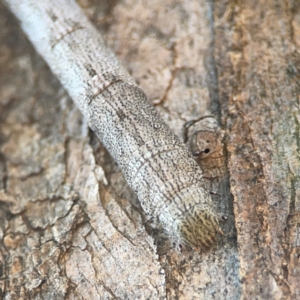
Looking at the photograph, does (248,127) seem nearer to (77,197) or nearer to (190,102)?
(190,102)

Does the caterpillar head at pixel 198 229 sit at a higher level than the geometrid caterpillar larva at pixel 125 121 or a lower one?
lower

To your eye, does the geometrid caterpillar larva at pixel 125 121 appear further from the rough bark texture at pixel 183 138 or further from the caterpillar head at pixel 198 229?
the rough bark texture at pixel 183 138

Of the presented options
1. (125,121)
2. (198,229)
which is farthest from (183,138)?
(198,229)

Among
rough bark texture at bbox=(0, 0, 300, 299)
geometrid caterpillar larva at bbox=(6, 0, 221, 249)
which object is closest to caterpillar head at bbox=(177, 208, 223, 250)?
geometrid caterpillar larva at bbox=(6, 0, 221, 249)

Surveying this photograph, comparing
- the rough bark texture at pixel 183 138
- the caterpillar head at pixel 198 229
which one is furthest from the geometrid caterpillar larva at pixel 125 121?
the rough bark texture at pixel 183 138

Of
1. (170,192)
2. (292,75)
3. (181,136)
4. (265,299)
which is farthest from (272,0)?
(265,299)

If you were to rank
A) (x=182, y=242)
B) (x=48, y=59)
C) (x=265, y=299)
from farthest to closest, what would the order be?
(x=48, y=59) < (x=182, y=242) < (x=265, y=299)

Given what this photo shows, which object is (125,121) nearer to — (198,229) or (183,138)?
(183,138)
